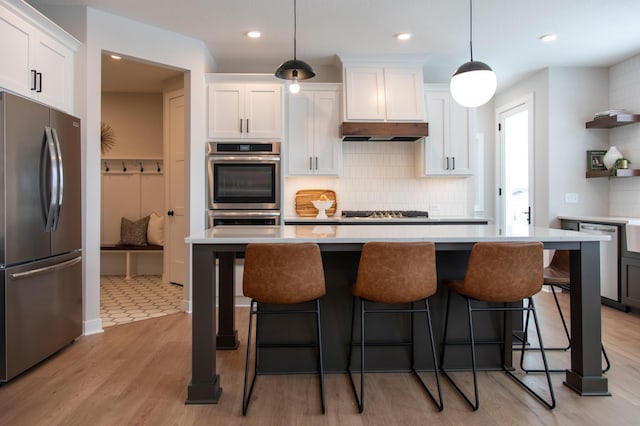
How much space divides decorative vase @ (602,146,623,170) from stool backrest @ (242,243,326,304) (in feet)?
14.0

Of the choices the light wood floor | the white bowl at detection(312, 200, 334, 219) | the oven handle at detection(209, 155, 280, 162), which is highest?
the oven handle at detection(209, 155, 280, 162)

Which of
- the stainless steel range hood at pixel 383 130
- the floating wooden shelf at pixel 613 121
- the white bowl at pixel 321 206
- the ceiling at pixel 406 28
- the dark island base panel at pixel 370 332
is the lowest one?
the dark island base panel at pixel 370 332

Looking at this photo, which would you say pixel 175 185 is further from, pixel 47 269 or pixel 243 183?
pixel 47 269

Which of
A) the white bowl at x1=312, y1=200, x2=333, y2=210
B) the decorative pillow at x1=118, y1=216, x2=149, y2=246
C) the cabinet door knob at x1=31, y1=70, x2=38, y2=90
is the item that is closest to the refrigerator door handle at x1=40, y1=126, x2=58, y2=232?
the cabinet door knob at x1=31, y1=70, x2=38, y2=90

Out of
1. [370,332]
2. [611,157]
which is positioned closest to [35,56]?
[370,332]

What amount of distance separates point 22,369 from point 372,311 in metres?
2.28

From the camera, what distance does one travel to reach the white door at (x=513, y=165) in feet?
19.3

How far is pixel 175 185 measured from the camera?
5.47 meters

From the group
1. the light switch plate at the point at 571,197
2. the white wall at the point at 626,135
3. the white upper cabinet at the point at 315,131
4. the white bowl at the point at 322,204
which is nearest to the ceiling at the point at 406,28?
the white wall at the point at 626,135

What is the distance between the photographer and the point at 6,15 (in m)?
2.69

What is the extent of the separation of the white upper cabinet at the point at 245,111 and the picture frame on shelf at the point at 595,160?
3.78 meters

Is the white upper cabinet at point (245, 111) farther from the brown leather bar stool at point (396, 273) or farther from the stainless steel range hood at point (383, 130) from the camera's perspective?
the brown leather bar stool at point (396, 273)

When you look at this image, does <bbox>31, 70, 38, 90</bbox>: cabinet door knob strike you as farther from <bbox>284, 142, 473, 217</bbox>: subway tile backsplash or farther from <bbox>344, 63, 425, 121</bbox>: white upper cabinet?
<bbox>284, 142, 473, 217</bbox>: subway tile backsplash

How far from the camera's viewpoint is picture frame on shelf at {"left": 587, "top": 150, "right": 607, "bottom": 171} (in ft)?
16.3
